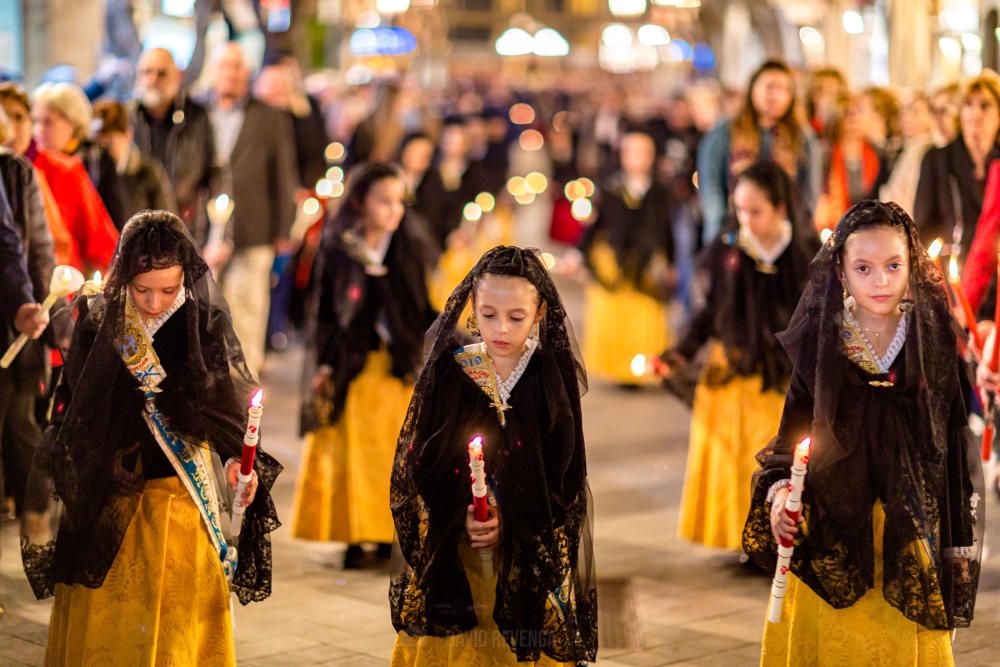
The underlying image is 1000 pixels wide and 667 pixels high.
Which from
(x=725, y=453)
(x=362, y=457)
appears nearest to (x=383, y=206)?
(x=362, y=457)

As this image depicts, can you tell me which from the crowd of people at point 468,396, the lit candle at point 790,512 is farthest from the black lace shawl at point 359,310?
the lit candle at point 790,512

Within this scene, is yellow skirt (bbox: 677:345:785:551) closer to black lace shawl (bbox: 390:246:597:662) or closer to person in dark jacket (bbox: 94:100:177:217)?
black lace shawl (bbox: 390:246:597:662)

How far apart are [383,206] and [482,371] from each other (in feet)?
11.1

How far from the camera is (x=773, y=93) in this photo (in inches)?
441

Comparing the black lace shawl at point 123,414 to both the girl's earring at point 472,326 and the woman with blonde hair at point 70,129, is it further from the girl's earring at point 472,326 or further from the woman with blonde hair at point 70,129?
the woman with blonde hair at point 70,129

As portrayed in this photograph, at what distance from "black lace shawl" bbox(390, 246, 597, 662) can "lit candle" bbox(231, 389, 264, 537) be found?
1.46ft

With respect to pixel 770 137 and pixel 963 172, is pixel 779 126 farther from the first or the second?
pixel 963 172

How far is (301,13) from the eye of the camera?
74.0ft

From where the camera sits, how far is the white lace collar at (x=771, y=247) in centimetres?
868

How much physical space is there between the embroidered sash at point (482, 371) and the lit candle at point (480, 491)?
177 millimetres

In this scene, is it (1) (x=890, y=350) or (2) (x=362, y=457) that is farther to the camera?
(2) (x=362, y=457)

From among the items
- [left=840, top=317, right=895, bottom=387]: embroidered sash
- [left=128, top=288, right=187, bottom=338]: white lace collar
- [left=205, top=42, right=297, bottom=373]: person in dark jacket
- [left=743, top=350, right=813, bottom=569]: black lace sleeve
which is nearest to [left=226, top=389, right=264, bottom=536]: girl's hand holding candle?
[left=128, top=288, right=187, bottom=338]: white lace collar

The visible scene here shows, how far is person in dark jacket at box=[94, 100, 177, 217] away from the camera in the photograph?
1029 cm

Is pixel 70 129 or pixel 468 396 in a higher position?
pixel 70 129
